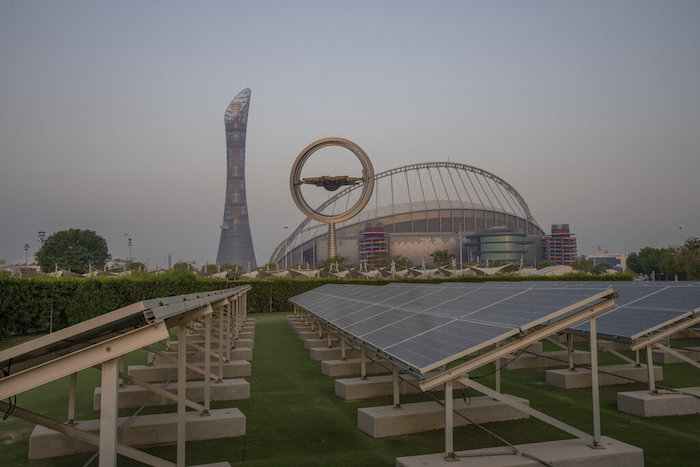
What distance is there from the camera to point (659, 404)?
10891mm

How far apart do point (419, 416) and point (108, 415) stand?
657 cm

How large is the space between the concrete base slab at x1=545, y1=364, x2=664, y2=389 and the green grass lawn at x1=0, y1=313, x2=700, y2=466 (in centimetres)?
32

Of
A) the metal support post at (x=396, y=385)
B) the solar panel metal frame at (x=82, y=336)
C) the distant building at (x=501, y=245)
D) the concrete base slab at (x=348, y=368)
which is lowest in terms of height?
the concrete base slab at (x=348, y=368)

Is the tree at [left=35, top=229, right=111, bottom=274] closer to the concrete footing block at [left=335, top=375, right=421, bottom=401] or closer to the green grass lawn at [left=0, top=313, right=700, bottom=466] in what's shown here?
the green grass lawn at [left=0, top=313, right=700, bottom=466]

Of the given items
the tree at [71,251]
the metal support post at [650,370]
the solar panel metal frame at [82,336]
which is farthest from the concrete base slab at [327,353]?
the tree at [71,251]

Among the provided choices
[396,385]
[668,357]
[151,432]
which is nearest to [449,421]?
[396,385]

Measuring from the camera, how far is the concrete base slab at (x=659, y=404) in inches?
427

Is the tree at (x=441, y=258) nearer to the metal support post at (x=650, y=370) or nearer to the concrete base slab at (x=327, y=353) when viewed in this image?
the concrete base slab at (x=327, y=353)

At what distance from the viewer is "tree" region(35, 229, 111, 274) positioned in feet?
401

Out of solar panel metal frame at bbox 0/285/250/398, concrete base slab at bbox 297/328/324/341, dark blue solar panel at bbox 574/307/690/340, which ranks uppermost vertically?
solar panel metal frame at bbox 0/285/250/398

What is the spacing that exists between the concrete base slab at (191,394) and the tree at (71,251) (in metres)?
119

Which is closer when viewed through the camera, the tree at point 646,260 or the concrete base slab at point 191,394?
the concrete base slab at point 191,394

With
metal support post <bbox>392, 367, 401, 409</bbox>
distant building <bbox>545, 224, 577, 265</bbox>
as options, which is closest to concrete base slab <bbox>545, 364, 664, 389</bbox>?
metal support post <bbox>392, 367, 401, 409</bbox>

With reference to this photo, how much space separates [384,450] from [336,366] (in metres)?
6.63
